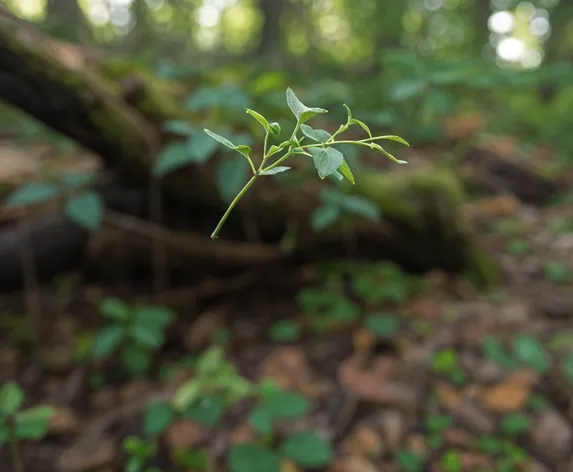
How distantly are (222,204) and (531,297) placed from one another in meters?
1.89

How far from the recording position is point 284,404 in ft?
4.89

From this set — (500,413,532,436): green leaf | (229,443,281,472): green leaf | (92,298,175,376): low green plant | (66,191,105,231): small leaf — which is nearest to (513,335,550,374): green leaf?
(500,413,532,436): green leaf

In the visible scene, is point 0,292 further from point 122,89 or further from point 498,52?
point 498,52

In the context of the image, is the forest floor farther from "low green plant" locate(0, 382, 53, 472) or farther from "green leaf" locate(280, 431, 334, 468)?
"low green plant" locate(0, 382, 53, 472)

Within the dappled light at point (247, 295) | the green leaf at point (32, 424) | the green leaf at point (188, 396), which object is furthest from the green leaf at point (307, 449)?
the green leaf at point (32, 424)

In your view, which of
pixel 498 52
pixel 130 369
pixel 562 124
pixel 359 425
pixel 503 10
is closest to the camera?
pixel 359 425

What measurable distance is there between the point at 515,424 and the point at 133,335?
5.15 ft

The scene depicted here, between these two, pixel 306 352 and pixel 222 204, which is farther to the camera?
pixel 222 204

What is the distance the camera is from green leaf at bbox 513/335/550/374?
1912 millimetres

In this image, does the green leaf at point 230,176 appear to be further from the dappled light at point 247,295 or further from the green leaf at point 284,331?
the green leaf at point 284,331

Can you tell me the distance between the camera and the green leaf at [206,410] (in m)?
A: 1.45

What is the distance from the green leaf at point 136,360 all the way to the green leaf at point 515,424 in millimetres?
1518

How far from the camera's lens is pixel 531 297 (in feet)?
8.43

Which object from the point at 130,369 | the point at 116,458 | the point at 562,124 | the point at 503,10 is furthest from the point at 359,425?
the point at 503,10
